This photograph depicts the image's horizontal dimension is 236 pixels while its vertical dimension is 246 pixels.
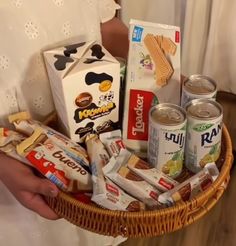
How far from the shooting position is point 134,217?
0.61m

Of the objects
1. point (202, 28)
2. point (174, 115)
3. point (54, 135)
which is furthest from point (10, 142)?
point (202, 28)

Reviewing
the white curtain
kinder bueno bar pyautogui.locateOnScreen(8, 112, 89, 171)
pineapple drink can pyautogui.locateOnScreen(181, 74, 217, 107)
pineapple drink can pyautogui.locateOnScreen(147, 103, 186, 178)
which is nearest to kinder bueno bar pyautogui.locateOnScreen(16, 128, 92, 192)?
kinder bueno bar pyautogui.locateOnScreen(8, 112, 89, 171)

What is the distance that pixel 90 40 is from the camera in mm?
796

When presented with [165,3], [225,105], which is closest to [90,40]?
[165,3]

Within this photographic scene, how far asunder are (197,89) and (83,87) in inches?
8.3

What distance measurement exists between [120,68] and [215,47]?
118 cm

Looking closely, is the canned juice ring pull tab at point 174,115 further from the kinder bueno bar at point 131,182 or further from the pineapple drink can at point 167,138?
the kinder bueno bar at point 131,182

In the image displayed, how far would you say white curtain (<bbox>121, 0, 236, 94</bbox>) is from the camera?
1.64 m

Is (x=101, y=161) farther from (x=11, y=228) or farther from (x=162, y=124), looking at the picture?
(x=11, y=228)

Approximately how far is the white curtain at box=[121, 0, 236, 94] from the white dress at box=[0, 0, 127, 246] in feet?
2.60

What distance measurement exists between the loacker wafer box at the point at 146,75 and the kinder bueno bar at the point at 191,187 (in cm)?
13

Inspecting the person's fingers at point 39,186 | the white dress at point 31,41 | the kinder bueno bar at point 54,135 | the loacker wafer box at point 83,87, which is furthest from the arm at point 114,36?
the person's fingers at point 39,186

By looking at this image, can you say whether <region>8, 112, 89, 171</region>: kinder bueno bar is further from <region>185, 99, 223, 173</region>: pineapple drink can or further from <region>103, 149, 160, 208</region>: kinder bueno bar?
<region>185, 99, 223, 173</region>: pineapple drink can

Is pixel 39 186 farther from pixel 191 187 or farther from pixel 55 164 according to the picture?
pixel 191 187
